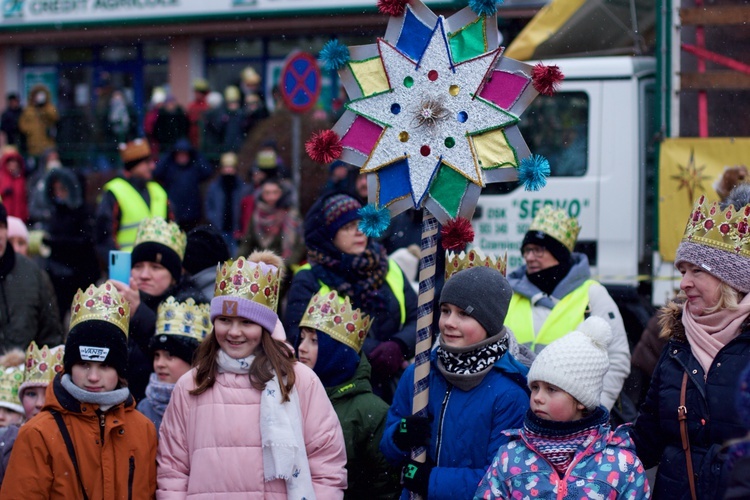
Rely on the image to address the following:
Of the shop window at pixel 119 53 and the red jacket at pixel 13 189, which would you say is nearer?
the red jacket at pixel 13 189

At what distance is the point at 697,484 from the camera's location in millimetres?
4461

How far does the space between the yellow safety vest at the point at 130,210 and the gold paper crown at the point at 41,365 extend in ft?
13.3

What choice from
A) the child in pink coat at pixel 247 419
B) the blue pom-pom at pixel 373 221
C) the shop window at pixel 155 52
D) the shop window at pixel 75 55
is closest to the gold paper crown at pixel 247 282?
the child in pink coat at pixel 247 419

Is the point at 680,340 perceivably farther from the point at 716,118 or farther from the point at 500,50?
the point at 716,118

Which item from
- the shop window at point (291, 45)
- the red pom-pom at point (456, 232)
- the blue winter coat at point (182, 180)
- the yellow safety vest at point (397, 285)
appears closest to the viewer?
the red pom-pom at point (456, 232)

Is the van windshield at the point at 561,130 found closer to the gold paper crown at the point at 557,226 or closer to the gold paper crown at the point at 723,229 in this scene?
the gold paper crown at the point at 557,226

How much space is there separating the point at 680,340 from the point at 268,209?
6.74m

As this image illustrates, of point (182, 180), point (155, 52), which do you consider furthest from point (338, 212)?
point (155, 52)

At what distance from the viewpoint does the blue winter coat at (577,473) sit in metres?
4.43

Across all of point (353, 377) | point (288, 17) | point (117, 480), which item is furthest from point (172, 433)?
point (288, 17)

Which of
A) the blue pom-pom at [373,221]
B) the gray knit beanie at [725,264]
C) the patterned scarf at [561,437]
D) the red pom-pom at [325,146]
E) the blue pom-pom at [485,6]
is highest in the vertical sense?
the blue pom-pom at [485,6]

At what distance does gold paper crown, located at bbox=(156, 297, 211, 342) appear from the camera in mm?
6000

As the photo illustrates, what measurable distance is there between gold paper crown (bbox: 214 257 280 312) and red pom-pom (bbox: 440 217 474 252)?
0.85 m

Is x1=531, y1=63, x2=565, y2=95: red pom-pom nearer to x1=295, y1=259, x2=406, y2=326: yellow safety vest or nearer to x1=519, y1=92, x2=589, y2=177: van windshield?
x1=295, y1=259, x2=406, y2=326: yellow safety vest
